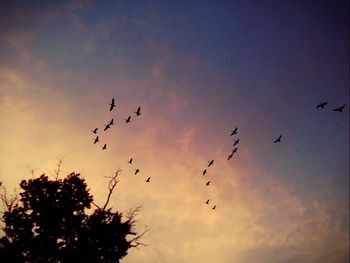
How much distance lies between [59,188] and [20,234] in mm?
3920

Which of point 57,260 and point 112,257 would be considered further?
point 112,257

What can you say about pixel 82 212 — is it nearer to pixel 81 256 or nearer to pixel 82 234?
pixel 82 234

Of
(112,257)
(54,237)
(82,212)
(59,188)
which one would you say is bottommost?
(112,257)

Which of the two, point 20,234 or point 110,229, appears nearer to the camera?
point 20,234

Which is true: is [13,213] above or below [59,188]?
below

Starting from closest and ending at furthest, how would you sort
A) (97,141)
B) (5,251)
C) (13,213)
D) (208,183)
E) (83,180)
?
(5,251) → (13,213) → (83,180) → (97,141) → (208,183)

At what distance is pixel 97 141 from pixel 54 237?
8.69 metres

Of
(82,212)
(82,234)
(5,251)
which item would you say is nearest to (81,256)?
(82,234)

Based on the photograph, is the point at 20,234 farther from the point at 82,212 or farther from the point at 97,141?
the point at 97,141

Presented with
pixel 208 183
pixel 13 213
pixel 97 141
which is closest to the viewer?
pixel 13 213

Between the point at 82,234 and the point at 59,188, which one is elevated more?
the point at 59,188

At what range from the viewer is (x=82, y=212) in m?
22.3

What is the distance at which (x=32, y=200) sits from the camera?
21234 mm

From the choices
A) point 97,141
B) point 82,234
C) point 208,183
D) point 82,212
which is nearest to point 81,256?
point 82,234
